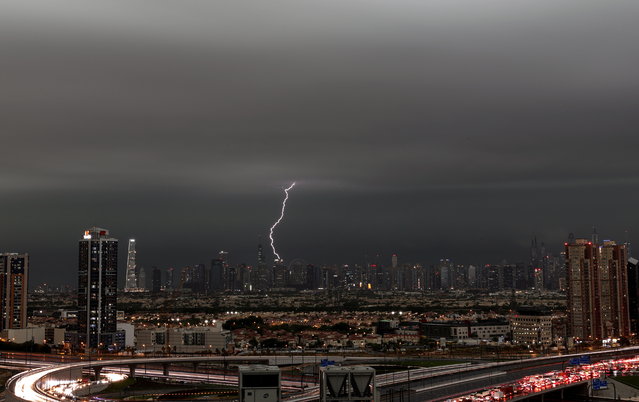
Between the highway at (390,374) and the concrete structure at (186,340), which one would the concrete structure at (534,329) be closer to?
the highway at (390,374)

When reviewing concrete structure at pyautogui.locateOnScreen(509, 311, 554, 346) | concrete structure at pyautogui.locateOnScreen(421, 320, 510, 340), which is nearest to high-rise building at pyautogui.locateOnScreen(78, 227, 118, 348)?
concrete structure at pyautogui.locateOnScreen(421, 320, 510, 340)

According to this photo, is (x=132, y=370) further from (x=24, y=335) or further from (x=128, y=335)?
(x=24, y=335)

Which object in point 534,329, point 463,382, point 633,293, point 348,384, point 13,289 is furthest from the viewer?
point 13,289

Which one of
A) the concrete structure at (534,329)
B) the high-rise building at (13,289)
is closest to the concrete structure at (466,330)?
the concrete structure at (534,329)

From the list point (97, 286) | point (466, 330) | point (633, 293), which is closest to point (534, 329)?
point (466, 330)

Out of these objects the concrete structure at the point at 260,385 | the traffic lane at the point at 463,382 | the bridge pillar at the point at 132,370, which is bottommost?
the bridge pillar at the point at 132,370

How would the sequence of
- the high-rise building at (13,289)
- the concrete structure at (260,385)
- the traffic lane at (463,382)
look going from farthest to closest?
the high-rise building at (13,289) < the traffic lane at (463,382) < the concrete structure at (260,385)
